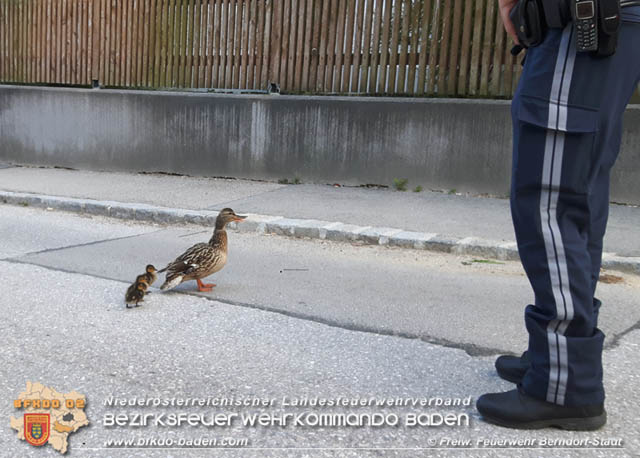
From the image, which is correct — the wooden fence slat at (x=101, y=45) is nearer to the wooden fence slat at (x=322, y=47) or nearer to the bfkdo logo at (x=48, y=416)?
the wooden fence slat at (x=322, y=47)

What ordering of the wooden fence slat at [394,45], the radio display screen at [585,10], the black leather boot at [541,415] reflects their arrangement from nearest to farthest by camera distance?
the radio display screen at [585,10] → the black leather boot at [541,415] → the wooden fence slat at [394,45]

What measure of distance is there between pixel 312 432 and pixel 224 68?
28.1ft

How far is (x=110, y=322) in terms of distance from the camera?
414 centimetres

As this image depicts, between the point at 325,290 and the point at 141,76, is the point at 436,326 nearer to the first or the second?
the point at 325,290

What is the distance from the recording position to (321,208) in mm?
7926

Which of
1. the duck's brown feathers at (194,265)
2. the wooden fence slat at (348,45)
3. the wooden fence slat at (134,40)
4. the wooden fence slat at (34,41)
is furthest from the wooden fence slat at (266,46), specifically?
the duck's brown feathers at (194,265)

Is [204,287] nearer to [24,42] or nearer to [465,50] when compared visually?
[465,50]

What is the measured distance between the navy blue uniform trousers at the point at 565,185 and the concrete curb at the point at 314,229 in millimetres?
3479

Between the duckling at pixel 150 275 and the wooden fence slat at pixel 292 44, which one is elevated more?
the wooden fence slat at pixel 292 44

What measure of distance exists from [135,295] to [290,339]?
123 centimetres

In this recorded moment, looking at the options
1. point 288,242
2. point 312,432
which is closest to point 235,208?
point 288,242

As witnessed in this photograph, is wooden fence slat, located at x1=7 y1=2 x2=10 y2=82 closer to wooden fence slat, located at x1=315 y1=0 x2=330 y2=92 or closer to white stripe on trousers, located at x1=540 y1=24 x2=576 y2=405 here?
wooden fence slat, located at x1=315 y1=0 x2=330 y2=92

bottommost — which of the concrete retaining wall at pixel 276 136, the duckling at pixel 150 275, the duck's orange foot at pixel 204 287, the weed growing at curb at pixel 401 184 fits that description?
the duck's orange foot at pixel 204 287

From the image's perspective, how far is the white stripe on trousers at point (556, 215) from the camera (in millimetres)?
2389
